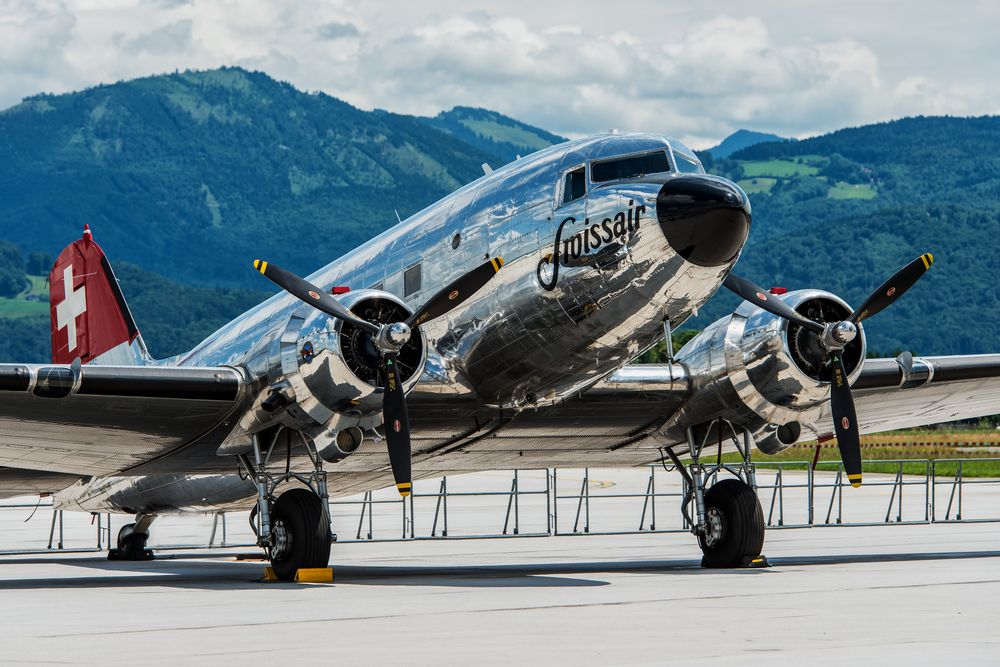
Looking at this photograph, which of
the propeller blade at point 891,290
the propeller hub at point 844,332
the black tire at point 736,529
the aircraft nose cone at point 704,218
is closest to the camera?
the aircraft nose cone at point 704,218

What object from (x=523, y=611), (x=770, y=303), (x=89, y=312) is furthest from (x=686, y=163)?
(x=89, y=312)

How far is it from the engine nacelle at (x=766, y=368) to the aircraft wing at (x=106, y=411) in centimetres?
578

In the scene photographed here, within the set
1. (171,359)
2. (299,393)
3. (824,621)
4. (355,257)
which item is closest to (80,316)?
(171,359)

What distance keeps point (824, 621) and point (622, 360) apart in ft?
17.7

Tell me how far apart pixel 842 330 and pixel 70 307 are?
1174 cm

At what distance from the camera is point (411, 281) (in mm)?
16031

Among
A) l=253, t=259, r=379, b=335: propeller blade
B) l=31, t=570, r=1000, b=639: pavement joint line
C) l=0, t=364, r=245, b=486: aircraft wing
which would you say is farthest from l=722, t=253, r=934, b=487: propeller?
l=0, t=364, r=245, b=486: aircraft wing

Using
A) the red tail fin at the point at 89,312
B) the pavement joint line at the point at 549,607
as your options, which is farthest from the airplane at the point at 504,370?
the red tail fin at the point at 89,312

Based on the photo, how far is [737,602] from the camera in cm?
1198

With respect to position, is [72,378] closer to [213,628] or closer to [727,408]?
[213,628]

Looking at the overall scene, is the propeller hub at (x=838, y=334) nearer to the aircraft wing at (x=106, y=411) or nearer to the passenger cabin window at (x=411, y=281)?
the passenger cabin window at (x=411, y=281)

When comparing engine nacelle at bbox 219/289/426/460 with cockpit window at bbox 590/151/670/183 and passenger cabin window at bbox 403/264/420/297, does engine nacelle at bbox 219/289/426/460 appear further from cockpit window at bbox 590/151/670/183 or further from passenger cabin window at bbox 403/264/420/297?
cockpit window at bbox 590/151/670/183

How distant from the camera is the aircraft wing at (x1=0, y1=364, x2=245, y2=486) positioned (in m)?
14.4

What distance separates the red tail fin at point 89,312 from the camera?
2038cm
